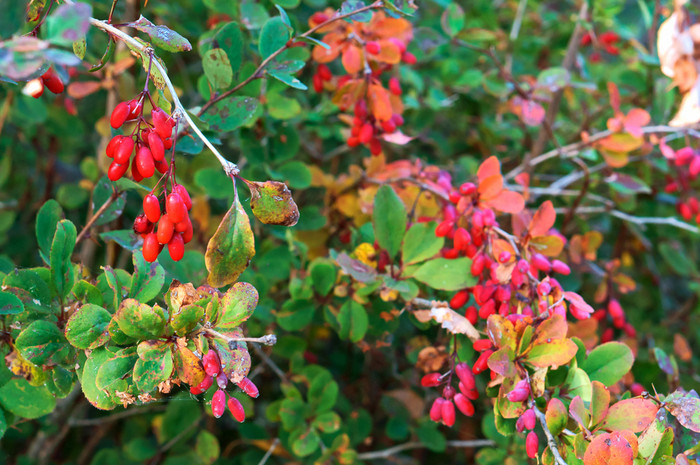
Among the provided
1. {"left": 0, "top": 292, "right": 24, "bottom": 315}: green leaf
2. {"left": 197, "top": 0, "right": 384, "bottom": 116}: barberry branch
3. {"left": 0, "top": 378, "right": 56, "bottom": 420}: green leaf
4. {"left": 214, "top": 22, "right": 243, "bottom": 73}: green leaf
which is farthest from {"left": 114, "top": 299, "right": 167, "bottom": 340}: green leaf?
{"left": 214, "top": 22, "right": 243, "bottom": 73}: green leaf

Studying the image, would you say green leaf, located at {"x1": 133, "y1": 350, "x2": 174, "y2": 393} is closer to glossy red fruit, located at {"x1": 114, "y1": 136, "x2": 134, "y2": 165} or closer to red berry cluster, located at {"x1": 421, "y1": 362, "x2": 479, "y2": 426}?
glossy red fruit, located at {"x1": 114, "y1": 136, "x2": 134, "y2": 165}

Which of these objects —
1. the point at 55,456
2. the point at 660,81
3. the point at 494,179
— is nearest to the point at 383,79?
the point at 494,179

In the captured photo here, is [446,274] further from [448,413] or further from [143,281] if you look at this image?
[143,281]

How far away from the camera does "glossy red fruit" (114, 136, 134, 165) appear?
66cm

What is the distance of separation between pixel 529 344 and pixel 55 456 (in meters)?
1.40

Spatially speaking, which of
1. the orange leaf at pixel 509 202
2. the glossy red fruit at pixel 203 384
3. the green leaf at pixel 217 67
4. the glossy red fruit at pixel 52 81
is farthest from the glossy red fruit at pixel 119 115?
the orange leaf at pixel 509 202

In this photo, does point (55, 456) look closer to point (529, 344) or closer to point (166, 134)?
point (166, 134)

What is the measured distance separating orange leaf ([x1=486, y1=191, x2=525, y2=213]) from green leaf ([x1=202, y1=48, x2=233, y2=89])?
48cm

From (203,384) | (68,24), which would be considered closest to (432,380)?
(203,384)

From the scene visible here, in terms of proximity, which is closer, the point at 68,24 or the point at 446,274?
the point at 68,24

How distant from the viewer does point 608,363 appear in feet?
2.79

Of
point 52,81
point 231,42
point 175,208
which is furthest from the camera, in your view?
point 231,42

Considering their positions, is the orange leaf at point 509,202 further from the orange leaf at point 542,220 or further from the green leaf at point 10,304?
the green leaf at point 10,304

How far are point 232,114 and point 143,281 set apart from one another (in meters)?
0.30
